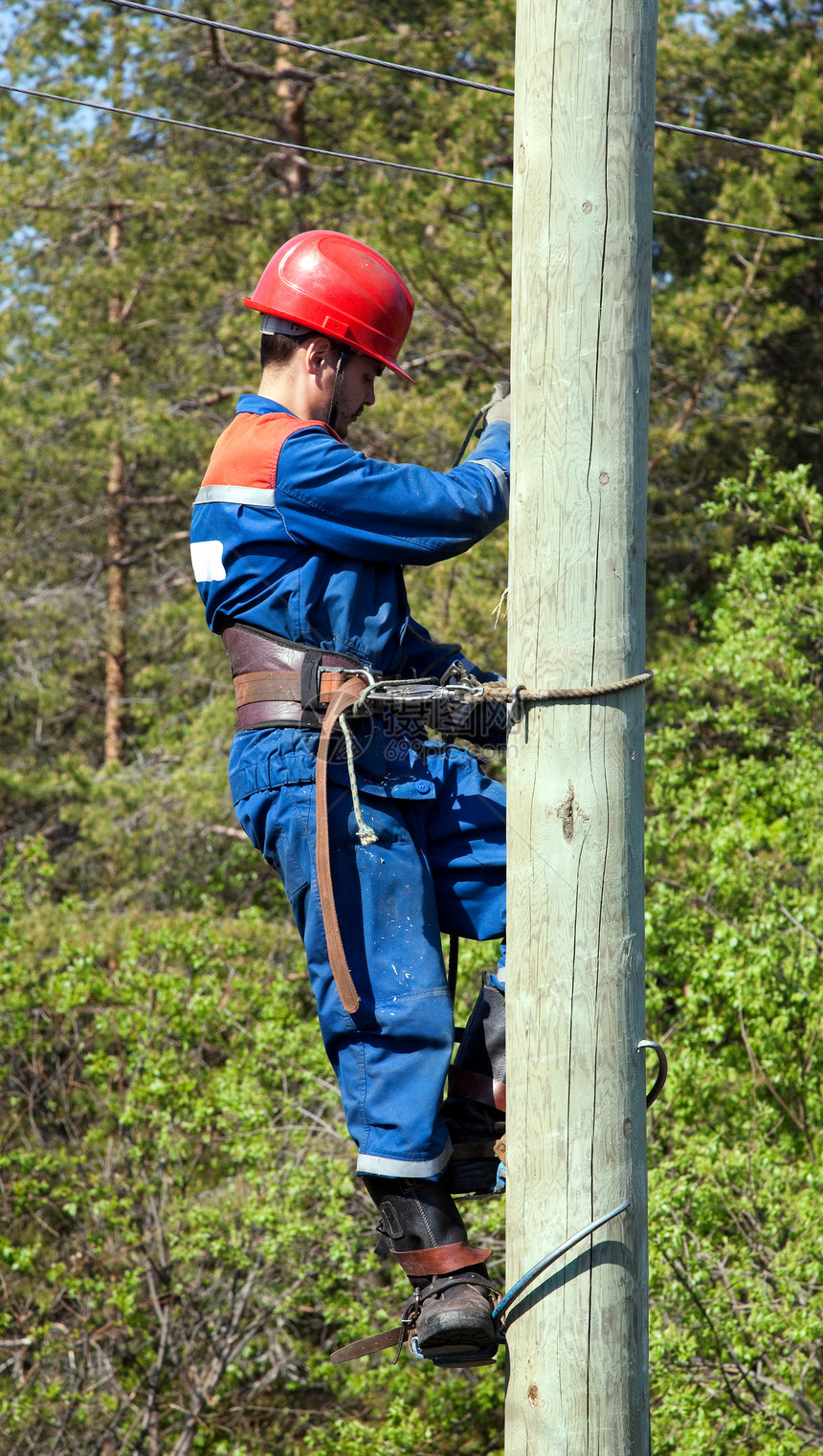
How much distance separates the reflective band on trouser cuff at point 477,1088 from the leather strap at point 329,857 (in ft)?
1.15

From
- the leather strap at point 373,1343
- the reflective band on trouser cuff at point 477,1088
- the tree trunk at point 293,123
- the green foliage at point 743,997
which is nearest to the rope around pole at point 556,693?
the reflective band on trouser cuff at point 477,1088

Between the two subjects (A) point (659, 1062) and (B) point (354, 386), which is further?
(B) point (354, 386)

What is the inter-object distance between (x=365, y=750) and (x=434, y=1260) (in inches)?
39.5

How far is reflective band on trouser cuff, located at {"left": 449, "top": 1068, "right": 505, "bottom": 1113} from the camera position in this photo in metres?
2.93

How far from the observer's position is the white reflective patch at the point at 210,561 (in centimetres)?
299

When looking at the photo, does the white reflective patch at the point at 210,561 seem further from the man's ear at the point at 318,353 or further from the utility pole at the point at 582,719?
the utility pole at the point at 582,719

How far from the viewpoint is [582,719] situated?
8.03 ft

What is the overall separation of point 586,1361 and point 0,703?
13133 mm

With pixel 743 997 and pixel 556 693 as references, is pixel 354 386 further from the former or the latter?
pixel 743 997

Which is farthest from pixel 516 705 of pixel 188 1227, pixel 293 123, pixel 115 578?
pixel 115 578

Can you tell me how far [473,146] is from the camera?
10.2 m

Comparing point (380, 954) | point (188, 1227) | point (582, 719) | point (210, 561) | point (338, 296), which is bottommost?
point (188, 1227)

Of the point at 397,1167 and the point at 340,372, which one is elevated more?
the point at 340,372

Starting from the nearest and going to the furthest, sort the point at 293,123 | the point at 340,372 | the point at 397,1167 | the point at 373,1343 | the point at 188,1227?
the point at 397,1167
the point at 373,1343
the point at 340,372
the point at 188,1227
the point at 293,123
